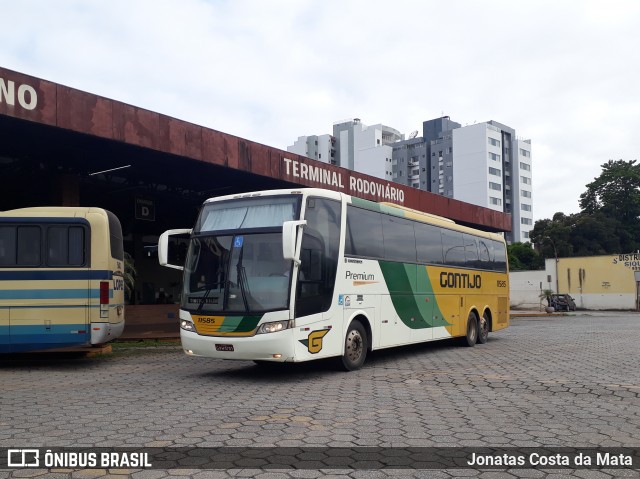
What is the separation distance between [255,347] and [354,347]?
7.72ft

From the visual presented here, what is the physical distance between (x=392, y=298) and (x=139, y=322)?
1051 centimetres

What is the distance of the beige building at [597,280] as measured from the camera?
57.9 meters

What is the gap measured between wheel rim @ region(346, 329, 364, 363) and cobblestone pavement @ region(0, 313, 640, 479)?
41 centimetres

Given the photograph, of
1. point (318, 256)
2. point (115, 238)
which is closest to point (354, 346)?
point (318, 256)

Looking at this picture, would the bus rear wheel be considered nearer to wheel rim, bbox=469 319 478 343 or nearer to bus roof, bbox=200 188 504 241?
wheel rim, bbox=469 319 478 343

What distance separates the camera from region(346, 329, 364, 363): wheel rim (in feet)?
37.8

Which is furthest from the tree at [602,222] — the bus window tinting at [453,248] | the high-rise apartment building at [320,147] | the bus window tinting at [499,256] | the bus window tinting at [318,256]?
the bus window tinting at [318,256]

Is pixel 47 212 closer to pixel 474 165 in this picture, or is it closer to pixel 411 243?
pixel 411 243

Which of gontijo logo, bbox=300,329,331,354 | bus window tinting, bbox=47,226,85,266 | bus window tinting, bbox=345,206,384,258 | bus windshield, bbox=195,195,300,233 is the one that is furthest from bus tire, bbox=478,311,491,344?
bus window tinting, bbox=47,226,85,266

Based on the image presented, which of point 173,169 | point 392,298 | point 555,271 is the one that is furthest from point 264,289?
point 555,271

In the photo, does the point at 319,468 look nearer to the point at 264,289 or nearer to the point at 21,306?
the point at 264,289

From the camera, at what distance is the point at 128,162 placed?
21.7m

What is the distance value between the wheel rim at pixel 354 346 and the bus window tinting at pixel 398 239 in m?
1.99

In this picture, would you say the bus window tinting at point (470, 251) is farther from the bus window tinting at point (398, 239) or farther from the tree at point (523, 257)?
the tree at point (523, 257)
